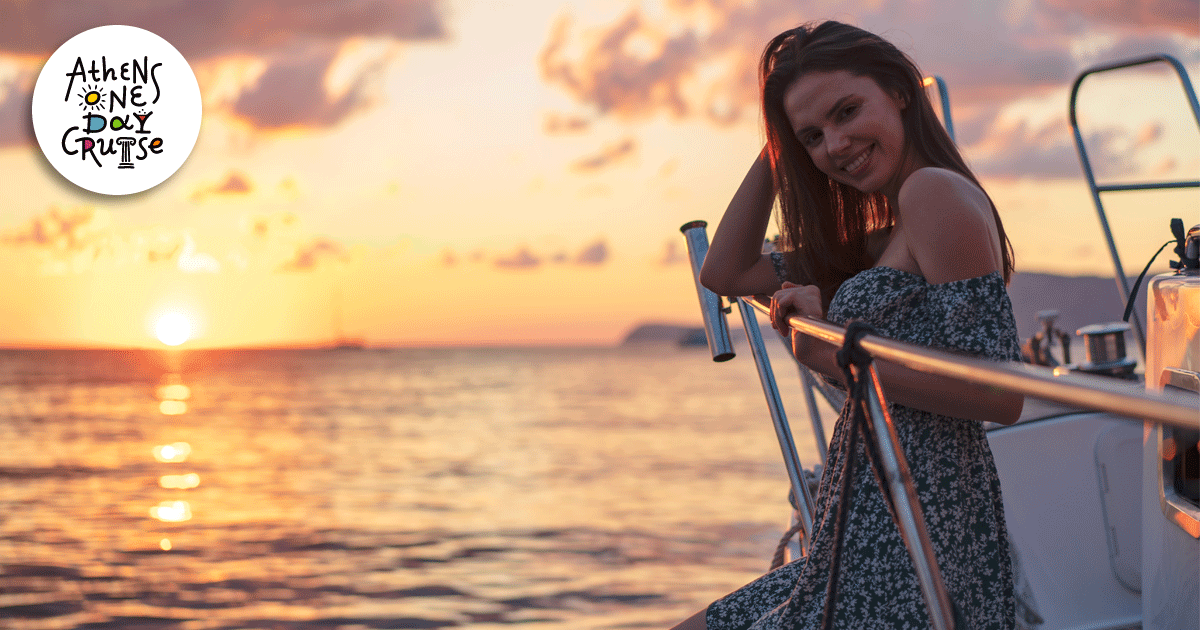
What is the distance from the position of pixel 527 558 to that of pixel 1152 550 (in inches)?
308

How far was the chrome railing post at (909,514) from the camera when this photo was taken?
4.00 feet

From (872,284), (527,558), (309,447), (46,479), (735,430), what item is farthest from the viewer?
(735,430)

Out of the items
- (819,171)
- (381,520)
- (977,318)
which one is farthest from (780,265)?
(381,520)

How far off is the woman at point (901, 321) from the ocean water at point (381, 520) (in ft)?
5.39

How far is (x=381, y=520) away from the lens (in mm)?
11914

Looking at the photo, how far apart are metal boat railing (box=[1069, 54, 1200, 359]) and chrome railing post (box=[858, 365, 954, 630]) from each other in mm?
2335

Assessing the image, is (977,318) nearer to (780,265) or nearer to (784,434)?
(780,265)

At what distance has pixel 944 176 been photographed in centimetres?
164

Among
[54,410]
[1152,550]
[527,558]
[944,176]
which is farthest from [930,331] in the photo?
[54,410]

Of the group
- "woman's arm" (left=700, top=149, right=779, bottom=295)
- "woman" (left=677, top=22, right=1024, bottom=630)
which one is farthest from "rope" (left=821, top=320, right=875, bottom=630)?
"woman's arm" (left=700, top=149, right=779, bottom=295)

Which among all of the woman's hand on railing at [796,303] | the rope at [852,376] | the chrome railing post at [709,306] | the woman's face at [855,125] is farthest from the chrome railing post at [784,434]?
the rope at [852,376]

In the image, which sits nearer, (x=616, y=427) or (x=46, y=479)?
(x=46, y=479)

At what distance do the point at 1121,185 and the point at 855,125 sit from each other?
228cm

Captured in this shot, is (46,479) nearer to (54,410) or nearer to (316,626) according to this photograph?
(316,626)
